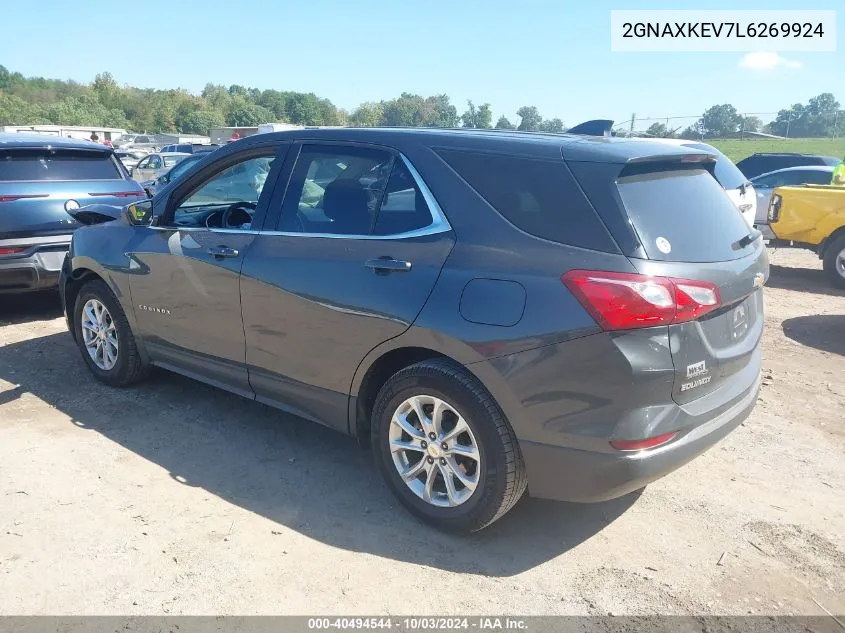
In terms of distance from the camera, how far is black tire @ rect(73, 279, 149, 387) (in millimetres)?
4797

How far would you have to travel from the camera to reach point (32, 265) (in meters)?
6.39

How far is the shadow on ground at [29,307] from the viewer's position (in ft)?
23.0

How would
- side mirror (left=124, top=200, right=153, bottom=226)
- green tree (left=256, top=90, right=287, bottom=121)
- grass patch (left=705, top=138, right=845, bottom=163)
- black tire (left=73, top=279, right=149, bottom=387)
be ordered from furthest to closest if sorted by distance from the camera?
green tree (left=256, top=90, right=287, bottom=121) < grass patch (left=705, top=138, right=845, bottom=163) < black tire (left=73, top=279, right=149, bottom=387) < side mirror (left=124, top=200, right=153, bottom=226)

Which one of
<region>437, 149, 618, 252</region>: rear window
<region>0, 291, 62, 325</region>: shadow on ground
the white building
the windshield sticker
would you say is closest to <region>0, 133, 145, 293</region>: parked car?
<region>0, 291, 62, 325</region>: shadow on ground

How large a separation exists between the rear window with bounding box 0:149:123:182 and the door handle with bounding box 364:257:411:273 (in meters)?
4.88

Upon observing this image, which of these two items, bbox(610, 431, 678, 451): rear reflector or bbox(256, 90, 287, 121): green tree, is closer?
bbox(610, 431, 678, 451): rear reflector

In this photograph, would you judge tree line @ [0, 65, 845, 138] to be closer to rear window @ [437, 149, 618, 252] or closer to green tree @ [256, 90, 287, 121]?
green tree @ [256, 90, 287, 121]

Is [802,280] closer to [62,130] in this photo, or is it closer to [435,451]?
[435,451]

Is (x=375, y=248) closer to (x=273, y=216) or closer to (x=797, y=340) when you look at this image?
(x=273, y=216)

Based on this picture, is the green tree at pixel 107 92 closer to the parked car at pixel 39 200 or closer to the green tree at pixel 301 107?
the green tree at pixel 301 107

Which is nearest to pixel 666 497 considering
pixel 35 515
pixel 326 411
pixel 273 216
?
pixel 326 411

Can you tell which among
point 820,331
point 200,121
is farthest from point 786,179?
→ point 200,121

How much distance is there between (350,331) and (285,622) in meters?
1.31

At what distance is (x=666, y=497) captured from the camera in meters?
3.62
